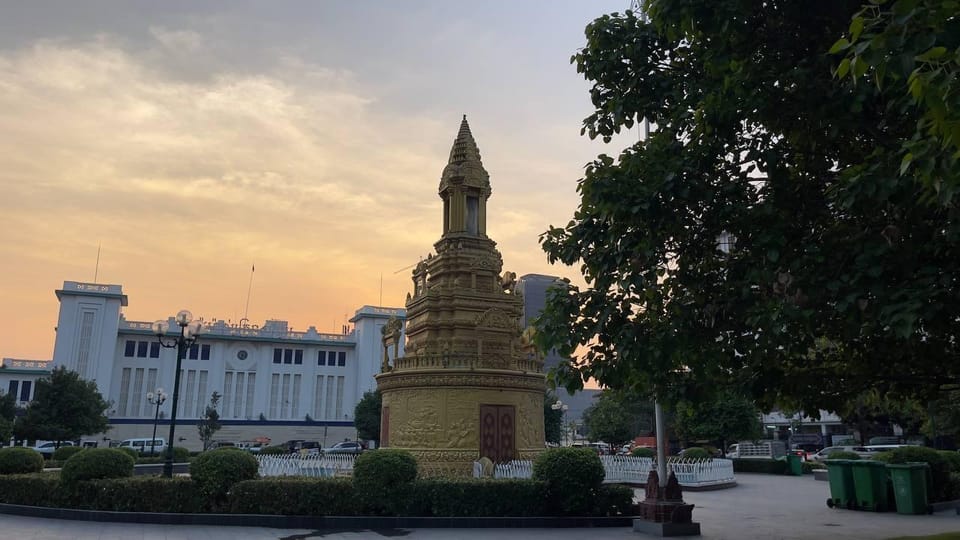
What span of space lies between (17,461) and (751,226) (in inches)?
759

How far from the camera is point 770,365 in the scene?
9.95 m

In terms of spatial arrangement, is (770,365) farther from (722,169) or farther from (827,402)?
(722,169)

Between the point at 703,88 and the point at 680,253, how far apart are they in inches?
97.9

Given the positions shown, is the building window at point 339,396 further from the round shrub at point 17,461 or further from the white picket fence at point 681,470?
the round shrub at point 17,461

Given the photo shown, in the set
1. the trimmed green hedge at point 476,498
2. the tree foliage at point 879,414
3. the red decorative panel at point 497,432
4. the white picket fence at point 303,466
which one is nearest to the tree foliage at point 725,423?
the tree foliage at point 879,414

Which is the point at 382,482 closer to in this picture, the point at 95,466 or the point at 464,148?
the point at 95,466

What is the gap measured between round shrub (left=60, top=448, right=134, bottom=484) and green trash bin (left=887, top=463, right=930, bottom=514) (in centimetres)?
1993

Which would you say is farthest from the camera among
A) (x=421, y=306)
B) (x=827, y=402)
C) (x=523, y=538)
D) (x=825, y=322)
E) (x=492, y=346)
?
(x=421, y=306)

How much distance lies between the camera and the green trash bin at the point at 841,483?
1964 cm

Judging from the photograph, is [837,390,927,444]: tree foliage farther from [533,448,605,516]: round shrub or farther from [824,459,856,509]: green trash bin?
[533,448,605,516]: round shrub

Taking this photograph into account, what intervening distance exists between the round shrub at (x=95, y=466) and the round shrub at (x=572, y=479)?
34.1 ft

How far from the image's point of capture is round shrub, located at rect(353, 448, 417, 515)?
15836 mm

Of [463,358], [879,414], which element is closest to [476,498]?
[463,358]

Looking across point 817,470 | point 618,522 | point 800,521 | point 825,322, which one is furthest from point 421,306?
point 817,470
